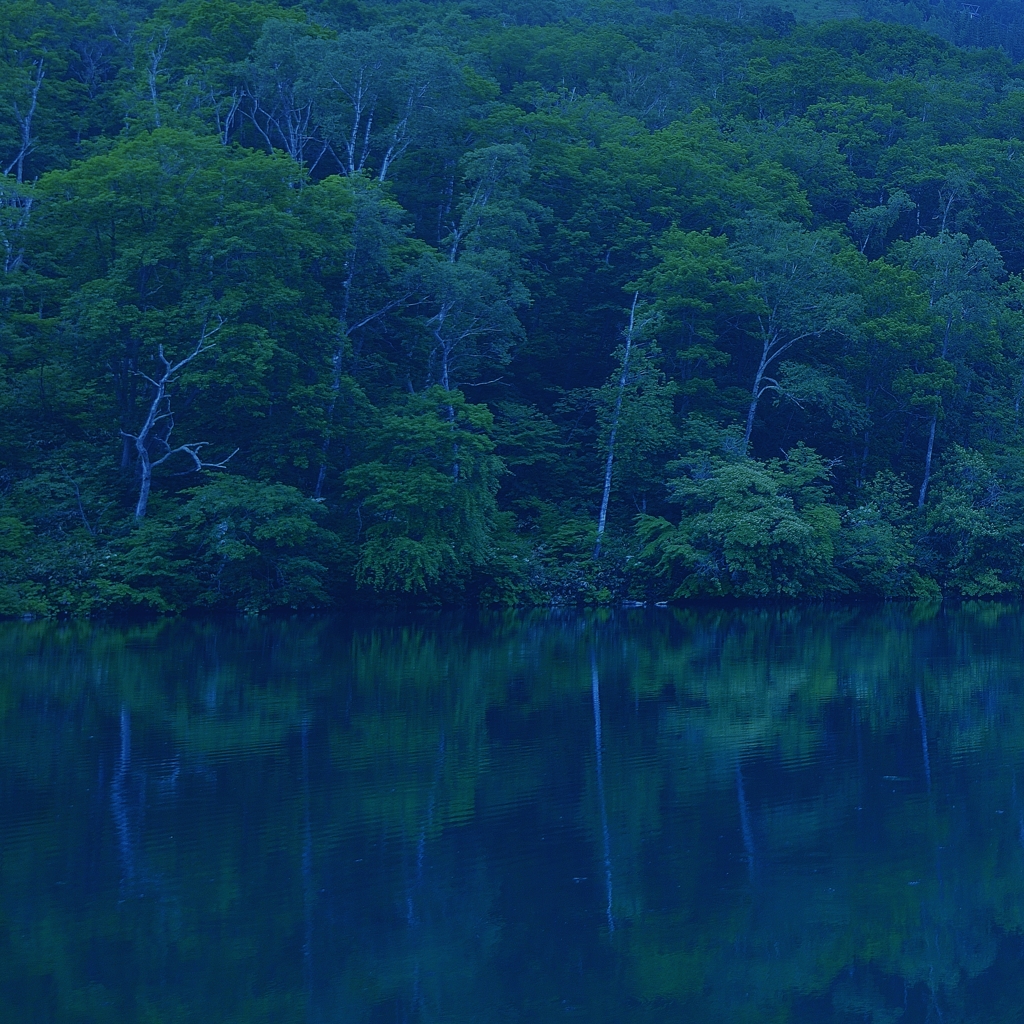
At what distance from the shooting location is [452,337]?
1315 inches

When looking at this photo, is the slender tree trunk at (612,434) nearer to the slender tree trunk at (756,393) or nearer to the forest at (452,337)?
the forest at (452,337)

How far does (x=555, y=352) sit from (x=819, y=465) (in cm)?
951

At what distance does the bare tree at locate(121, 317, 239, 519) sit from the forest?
15 centimetres

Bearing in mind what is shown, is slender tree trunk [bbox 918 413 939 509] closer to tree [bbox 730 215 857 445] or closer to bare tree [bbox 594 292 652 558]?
tree [bbox 730 215 857 445]

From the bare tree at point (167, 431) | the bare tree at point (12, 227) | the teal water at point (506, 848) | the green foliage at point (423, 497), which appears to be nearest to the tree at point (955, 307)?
the green foliage at point (423, 497)

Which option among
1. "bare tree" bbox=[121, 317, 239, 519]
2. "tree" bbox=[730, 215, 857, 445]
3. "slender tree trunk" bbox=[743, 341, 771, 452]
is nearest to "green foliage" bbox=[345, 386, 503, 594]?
"bare tree" bbox=[121, 317, 239, 519]

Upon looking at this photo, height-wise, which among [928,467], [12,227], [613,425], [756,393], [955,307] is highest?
[955,307]

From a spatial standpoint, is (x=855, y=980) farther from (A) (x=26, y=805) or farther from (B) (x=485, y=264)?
(B) (x=485, y=264)

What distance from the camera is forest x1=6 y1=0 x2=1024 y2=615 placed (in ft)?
93.7

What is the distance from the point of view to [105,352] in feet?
94.0

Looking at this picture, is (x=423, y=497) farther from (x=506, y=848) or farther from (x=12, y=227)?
(x=506, y=848)

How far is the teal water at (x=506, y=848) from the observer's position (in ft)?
23.6

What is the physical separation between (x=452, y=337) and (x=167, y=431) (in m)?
8.09

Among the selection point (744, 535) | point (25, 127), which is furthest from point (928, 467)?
point (25, 127)
